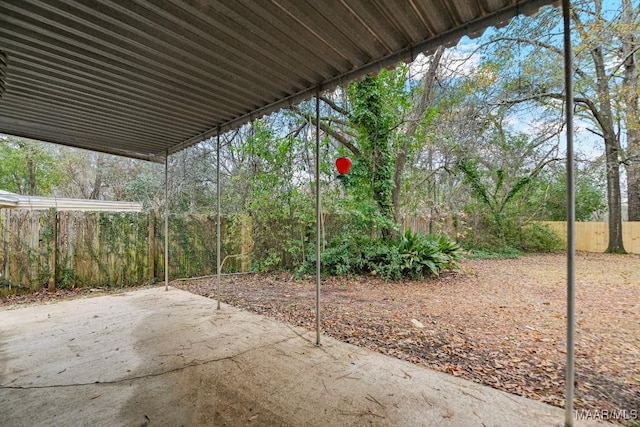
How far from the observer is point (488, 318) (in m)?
3.42

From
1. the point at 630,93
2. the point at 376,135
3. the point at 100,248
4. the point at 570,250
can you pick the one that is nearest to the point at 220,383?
the point at 570,250

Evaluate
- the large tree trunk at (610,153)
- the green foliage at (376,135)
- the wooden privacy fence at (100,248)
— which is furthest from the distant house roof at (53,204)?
the large tree trunk at (610,153)

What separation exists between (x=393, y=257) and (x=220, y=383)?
169 inches

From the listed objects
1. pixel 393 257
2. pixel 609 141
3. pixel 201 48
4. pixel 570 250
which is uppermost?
pixel 609 141

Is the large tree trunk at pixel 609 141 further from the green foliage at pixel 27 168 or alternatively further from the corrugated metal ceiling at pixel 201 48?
the green foliage at pixel 27 168

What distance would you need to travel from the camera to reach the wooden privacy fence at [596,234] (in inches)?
336

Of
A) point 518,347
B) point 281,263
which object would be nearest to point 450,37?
point 518,347

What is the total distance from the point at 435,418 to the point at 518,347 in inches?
60.2

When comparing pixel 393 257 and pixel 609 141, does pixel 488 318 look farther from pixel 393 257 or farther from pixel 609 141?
pixel 609 141

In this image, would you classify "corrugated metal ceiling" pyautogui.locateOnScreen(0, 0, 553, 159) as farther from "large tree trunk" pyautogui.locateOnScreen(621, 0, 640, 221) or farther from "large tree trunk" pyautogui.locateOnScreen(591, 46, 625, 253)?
"large tree trunk" pyautogui.locateOnScreen(591, 46, 625, 253)

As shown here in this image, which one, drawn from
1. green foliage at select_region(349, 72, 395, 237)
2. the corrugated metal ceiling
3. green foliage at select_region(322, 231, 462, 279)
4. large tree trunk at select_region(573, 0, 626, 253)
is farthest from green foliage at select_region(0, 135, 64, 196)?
large tree trunk at select_region(573, 0, 626, 253)

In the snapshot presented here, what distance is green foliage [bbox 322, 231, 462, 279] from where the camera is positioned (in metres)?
5.58

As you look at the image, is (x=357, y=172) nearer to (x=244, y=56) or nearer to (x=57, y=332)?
(x=244, y=56)

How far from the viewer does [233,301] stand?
4.27 m
